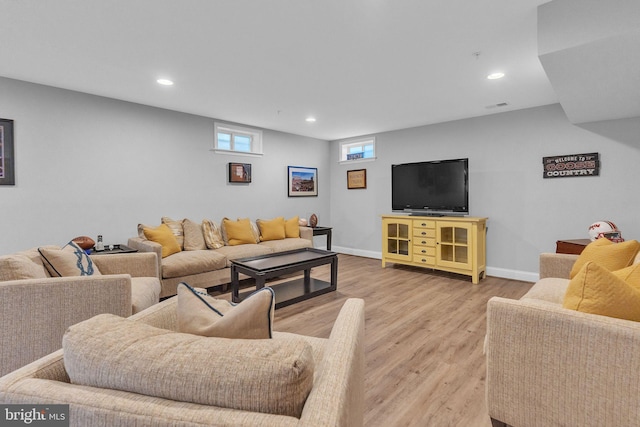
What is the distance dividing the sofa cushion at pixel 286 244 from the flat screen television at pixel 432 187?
1.75 metres

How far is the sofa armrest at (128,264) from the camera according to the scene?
2.57m

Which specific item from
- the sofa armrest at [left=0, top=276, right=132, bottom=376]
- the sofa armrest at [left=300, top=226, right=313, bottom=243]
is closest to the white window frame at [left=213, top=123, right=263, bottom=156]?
the sofa armrest at [left=300, top=226, right=313, bottom=243]

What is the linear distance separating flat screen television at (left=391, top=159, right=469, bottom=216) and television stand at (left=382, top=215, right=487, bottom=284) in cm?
30

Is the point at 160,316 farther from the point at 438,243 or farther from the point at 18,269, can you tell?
the point at 438,243

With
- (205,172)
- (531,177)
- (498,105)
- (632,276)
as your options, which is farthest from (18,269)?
(531,177)

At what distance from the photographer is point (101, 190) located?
3.71 m

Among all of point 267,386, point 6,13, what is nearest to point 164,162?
point 6,13

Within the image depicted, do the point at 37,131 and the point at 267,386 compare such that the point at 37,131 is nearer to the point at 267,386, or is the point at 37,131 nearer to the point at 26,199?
the point at 26,199

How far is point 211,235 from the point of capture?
4199 millimetres

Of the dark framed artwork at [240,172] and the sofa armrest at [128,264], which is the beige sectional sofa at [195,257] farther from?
the dark framed artwork at [240,172]

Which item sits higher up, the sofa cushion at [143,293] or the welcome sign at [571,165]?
the welcome sign at [571,165]

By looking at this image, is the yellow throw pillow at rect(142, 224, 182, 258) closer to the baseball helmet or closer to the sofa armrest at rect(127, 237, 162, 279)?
the sofa armrest at rect(127, 237, 162, 279)

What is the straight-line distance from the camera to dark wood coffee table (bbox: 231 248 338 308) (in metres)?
3.12

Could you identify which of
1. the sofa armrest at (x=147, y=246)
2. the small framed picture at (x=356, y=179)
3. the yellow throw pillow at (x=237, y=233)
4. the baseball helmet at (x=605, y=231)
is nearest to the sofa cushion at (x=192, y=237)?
the yellow throw pillow at (x=237, y=233)
